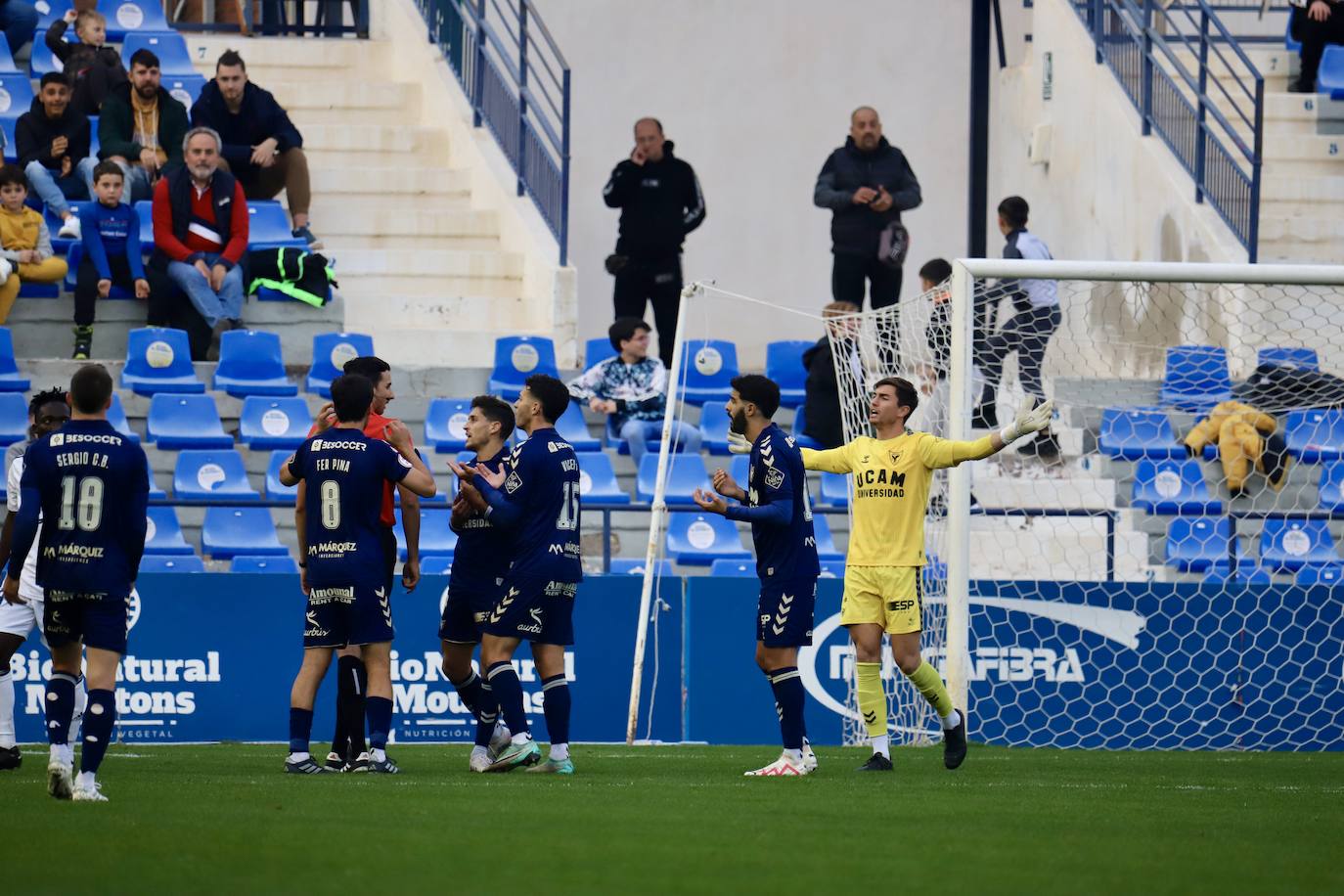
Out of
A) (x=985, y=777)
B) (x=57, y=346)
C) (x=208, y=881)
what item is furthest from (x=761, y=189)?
(x=208, y=881)

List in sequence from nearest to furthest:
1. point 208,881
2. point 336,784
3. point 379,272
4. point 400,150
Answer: point 208,881
point 336,784
point 379,272
point 400,150

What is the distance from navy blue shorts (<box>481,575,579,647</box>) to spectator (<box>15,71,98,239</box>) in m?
7.89

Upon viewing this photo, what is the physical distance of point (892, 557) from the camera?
9773mm

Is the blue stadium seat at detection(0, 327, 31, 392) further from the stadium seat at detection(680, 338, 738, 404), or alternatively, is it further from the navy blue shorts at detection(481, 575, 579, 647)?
the navy blue shorts at detection(481, 575, 579, 647)

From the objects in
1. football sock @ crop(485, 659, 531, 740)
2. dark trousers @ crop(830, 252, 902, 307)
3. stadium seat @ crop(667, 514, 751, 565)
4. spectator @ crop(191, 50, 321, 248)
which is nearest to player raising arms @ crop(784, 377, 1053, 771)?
football sock @ crop(485, 659, 531, 740)

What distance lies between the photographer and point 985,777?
9.52 meters

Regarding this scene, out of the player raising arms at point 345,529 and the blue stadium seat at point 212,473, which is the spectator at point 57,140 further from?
the player raising arms at point 345,529

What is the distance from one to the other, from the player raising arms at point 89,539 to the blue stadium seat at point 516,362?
7169mm

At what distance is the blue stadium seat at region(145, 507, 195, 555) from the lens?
1347cm

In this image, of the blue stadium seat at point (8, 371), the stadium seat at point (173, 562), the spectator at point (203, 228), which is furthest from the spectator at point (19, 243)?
the stadium seat at point (173, 562)

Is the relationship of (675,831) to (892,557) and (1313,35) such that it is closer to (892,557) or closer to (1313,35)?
(892,557)

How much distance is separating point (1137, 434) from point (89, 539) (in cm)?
909

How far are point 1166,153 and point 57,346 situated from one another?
30.7 feet

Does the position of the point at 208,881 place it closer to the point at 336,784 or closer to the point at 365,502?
the point at 336,784
